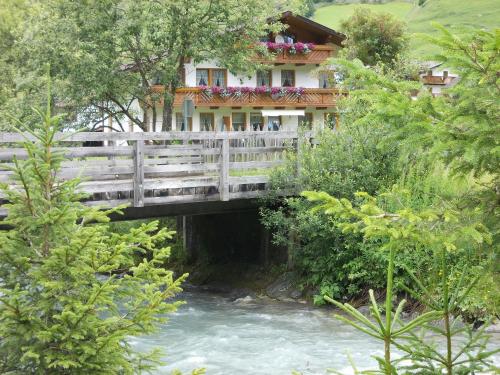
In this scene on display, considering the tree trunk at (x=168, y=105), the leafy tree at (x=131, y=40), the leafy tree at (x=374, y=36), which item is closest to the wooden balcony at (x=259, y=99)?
the leafy tree at (x=374, y=36)

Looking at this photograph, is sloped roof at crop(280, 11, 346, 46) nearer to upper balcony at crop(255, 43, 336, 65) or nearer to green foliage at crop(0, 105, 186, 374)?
upper balcony at crop(255, 43, 336, 65)

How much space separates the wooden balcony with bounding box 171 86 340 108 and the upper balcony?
1.77 meters

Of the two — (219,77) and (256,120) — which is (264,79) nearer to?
(256,120)

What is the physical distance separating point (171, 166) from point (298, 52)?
27334 mm

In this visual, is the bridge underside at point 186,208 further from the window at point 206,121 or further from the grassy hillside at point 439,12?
the grassy hillside at point 439,12

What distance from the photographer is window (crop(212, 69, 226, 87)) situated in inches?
1613

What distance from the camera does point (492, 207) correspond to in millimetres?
4051

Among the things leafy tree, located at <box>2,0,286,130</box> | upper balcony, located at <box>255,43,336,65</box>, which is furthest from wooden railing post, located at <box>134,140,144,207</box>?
upper balcony, located at <box>255,43,336,65</box>

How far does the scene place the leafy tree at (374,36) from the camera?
1626 inches

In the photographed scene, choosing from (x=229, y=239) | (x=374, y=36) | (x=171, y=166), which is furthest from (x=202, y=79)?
(x=171, y=166)

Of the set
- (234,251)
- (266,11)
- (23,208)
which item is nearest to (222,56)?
(266,11)

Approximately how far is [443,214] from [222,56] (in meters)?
23.5

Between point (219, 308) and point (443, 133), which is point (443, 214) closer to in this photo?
point (443, 133)

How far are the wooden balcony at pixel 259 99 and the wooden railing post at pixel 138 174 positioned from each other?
80.4 feet
